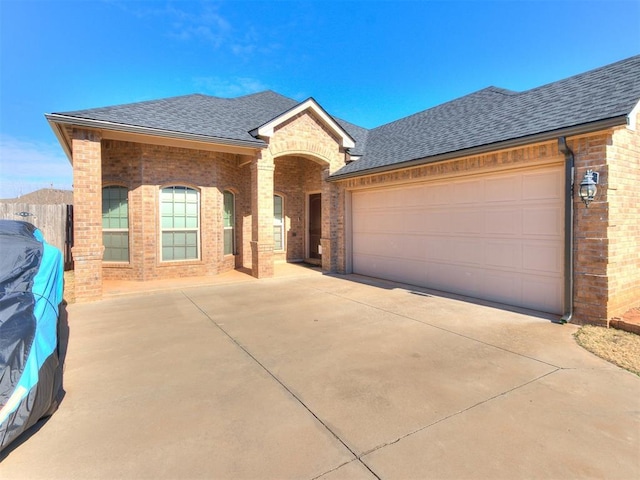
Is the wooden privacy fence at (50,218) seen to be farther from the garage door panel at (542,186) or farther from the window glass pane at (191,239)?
the garage door panel at (542,186)

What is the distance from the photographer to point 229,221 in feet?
36.6

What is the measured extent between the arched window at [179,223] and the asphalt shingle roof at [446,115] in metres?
2.16

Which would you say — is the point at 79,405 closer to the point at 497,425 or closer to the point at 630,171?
→ the point at 497,425

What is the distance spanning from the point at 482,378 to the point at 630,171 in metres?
4.80

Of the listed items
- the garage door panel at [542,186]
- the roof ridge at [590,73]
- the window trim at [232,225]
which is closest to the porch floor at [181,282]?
the window trim at [232,225]

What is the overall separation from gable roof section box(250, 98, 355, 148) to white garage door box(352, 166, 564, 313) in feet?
7.35

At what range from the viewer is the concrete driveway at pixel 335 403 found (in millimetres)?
2326

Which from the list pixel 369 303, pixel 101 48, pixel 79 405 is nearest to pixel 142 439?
pixel 79 405

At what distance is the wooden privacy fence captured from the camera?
1080 centimetres

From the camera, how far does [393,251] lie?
9.42 metres

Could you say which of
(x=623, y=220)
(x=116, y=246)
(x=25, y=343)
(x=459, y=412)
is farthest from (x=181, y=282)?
(x=623, y=220)

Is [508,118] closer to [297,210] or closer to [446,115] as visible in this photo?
[446,115]

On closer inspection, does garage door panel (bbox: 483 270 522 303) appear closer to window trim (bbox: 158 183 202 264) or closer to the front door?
the front door

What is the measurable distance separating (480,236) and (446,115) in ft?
16.1
